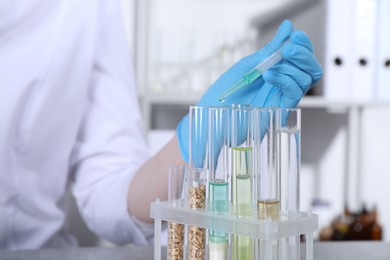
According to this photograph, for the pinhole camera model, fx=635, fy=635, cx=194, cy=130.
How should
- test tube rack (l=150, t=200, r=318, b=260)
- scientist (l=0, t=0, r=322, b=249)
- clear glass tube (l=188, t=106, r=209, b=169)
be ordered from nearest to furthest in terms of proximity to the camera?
test tube rack (l=150, t=200, r=318, b=260) → clear glass tube (l=188, t=106, r=209, b=169) → scientist (l=0, t=0, r=322, b=249)

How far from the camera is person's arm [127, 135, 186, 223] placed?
1.36 meters

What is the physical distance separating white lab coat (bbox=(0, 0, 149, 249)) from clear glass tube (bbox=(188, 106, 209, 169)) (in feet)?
1.86

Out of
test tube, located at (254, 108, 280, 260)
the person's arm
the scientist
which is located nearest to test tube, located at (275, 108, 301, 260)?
test tube, located at (254, 108, 280, 260)

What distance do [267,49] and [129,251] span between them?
0.46 m

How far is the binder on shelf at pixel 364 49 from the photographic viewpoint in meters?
2.50

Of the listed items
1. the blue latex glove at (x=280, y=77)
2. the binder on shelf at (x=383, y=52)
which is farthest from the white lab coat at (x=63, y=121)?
the binder on shelf at (x=383, y=52)

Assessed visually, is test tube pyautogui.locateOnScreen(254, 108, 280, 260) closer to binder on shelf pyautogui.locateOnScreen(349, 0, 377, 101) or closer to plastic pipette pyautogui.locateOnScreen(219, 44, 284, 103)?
plastic pipette pyautogui.locateOnScreen(219, 44, 284, 103)

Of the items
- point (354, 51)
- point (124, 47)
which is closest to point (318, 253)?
point (124, 47)

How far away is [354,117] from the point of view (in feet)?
9.50

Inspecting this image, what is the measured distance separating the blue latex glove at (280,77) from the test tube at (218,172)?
0.13 m

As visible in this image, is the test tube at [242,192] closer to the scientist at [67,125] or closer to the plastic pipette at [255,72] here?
the plastic pipette at [255,72]

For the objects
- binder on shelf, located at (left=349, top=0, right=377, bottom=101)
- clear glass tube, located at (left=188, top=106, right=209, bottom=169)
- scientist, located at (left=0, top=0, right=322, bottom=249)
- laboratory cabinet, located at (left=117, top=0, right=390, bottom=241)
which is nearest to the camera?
→ clear glass tube, located at (left=188, top=106, right=209, bottom=169)

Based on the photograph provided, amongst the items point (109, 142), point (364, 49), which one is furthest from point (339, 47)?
point (109, 142)

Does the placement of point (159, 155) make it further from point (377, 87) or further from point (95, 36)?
point (377, 87)
